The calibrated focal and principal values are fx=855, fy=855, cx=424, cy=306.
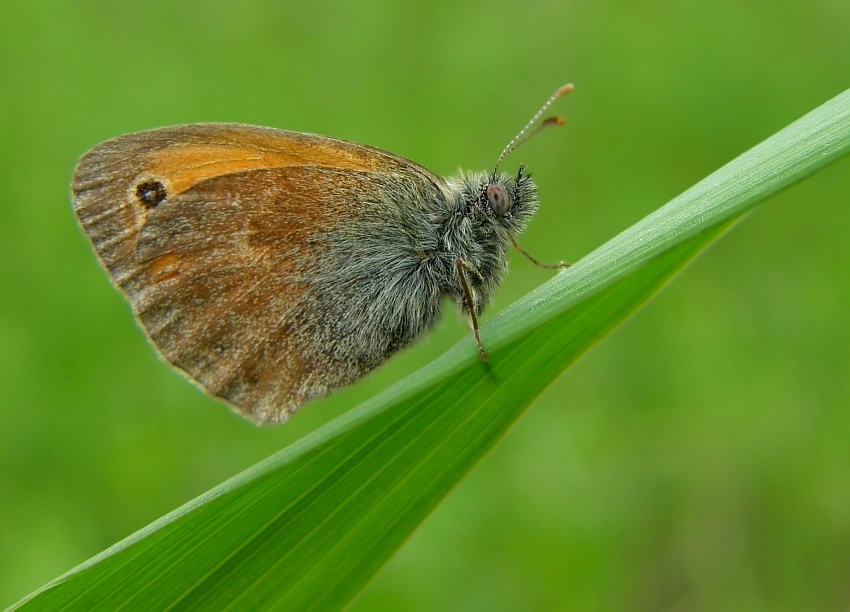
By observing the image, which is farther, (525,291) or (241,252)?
(525,291)

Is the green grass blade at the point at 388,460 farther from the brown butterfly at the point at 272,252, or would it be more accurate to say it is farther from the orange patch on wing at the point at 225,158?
the orange patch on wing at the point at 225,158

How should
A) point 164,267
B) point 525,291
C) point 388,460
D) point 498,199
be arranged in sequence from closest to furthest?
point 388,460, point 164,267, point 498,199, point 525,291

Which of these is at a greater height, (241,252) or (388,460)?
(241,252)

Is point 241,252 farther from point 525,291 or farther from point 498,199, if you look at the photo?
point 525,291

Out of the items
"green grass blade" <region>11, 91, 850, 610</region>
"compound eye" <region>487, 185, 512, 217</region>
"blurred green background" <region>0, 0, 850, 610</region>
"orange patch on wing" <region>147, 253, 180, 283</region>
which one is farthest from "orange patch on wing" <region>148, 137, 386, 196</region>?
"blurred green background" <region>0, 0, 850, 610</region>

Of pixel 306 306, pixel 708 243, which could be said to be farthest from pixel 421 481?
pixel 306 306

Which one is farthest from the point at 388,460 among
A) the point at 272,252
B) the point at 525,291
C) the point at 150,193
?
the point at 525,291

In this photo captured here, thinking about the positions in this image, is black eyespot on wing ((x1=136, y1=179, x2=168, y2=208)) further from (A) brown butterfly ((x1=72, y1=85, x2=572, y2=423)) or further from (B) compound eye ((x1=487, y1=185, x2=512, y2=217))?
(B) compound eye ((x1=487, y1=185, x2=512, y2=217))

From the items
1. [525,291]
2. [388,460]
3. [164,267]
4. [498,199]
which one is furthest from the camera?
[525,291]
